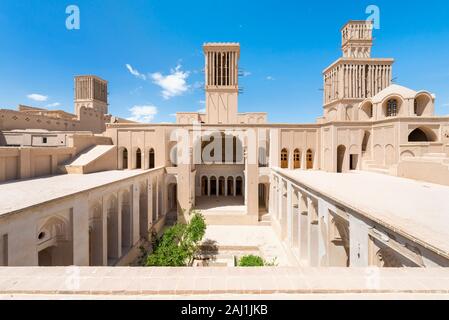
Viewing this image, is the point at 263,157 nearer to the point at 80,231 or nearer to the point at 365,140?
the point at 365,140

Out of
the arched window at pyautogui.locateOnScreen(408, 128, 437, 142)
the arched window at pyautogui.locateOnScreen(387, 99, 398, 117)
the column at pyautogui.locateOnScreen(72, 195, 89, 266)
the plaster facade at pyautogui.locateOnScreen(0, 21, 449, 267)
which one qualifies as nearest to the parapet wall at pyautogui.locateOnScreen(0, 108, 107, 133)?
the plaster facade at pyautogui.locateOnScreen(0, 21, 449, 267)

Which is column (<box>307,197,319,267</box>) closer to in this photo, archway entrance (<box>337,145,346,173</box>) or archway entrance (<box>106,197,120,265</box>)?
archway entrance (<box>106,197,120,265</box>)

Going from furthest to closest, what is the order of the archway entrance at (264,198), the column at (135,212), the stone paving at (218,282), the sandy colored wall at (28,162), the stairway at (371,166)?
1. the archway entrance at (264,198)
2. the stairway at (371,166)
3. the column at (135,212)
4. the sandy colored wall at (28,162)
5. the stone paving at (218,282)

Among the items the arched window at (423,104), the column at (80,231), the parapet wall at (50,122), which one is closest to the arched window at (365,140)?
the arched window at (423,104)

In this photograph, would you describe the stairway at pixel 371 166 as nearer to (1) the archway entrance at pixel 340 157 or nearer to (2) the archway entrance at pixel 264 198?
(1) the archway entrance at pixel 340 157

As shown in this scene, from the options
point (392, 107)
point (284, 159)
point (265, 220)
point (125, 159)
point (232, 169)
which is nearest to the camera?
point (265, 220)

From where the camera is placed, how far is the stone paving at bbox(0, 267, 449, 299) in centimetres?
300

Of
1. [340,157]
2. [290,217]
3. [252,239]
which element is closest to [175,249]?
[290,217]

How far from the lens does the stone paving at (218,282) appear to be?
2996 mm

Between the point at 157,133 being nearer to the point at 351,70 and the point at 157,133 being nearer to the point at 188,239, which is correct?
the point at 188,239

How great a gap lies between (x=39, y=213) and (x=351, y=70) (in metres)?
36.7

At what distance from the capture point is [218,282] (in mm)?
3246

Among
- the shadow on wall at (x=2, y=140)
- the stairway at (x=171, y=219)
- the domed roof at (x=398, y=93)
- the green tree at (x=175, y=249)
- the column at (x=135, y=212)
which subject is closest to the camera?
the green tree at (x=175, y=249)
